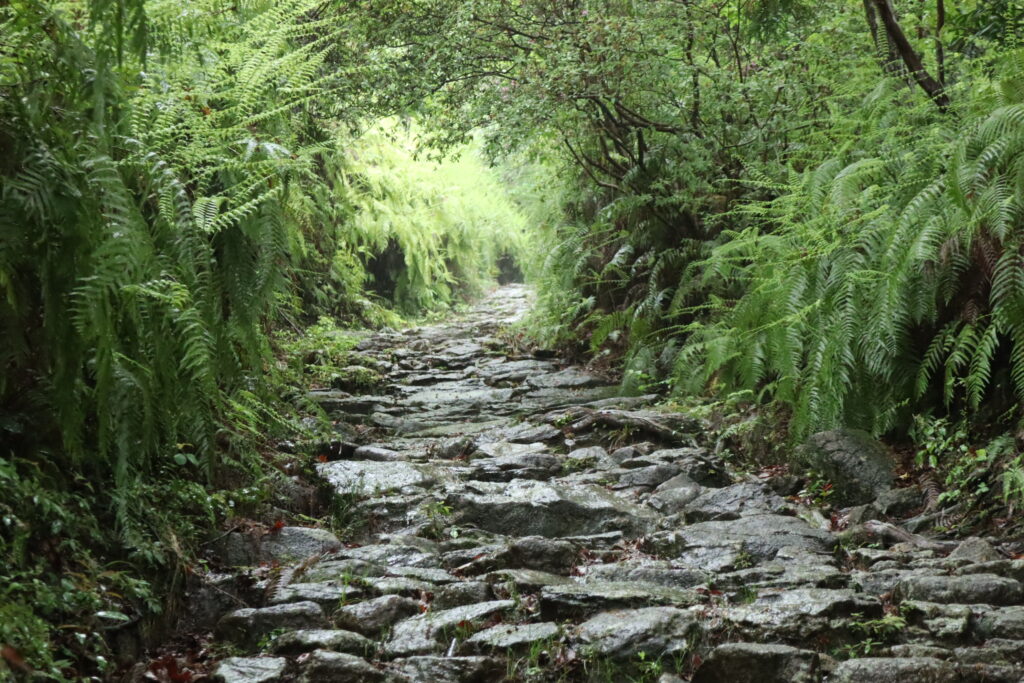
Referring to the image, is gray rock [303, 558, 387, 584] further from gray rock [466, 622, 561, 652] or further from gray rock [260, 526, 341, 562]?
gray rock [466, 622, 561, 652]

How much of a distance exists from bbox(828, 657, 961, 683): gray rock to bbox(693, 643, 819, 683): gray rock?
9 cm

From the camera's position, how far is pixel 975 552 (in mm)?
3451

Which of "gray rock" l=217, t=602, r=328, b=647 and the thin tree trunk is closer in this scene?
"gray rock" l=217, t=602, r=328, b=647

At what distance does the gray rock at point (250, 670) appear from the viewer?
105 inches

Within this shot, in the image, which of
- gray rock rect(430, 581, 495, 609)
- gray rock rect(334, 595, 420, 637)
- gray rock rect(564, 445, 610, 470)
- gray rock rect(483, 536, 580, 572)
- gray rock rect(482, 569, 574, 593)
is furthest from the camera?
gray rock rect(564, 445, 610, 470)

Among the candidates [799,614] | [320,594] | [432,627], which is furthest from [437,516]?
[799,614]

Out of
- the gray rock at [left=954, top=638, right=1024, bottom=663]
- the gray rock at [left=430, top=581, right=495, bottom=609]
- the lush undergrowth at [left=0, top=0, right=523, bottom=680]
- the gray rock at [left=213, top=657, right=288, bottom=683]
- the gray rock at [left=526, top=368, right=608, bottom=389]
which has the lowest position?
the gray rock at [left=954, top=638, right=1024, bottom=663]

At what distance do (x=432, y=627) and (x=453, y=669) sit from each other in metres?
0.31

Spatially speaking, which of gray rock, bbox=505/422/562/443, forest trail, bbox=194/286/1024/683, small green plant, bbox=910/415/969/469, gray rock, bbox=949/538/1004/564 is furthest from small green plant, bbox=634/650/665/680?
gray rock, bbox=505/422/562/443

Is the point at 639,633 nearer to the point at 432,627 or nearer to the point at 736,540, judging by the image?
the point at 432,627

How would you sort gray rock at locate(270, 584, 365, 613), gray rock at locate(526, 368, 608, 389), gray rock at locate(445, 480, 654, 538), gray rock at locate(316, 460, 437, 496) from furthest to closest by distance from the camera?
gray rock at locate(526, 368, 608, 389) → gray rock at locate(316, 460, 437, 496) → gray rock at locate(445, 480, 654, 538) → gray rock at locate(270, 584, 365, 613)

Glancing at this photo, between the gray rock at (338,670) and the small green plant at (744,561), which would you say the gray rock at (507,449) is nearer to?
the small green plant at (744,561)

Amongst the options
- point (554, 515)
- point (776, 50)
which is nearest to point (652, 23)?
point (776, 50)

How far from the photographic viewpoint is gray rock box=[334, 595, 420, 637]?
10.3 ft
